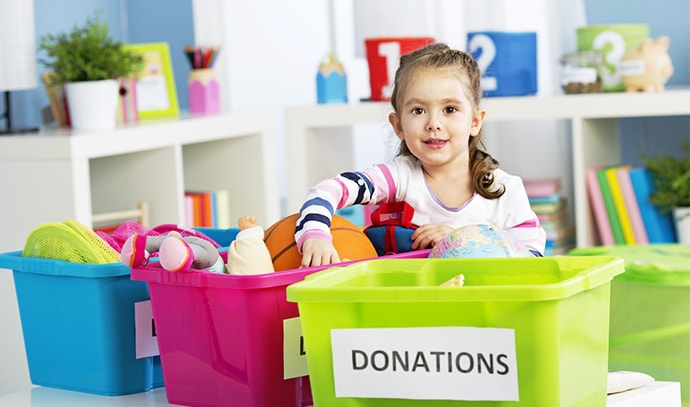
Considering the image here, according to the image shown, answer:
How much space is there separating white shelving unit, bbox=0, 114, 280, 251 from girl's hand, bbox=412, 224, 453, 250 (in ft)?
4.59

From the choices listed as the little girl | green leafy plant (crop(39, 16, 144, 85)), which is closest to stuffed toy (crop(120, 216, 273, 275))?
the little girl

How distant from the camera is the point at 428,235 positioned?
4.50ft

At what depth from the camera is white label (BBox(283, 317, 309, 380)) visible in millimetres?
1129

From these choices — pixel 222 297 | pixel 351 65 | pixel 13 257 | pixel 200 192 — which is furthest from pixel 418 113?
pixel 351 65

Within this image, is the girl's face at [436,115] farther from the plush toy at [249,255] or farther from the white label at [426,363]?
the white label at [426,363]

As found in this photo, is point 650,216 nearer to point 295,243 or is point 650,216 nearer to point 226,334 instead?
point 295,243

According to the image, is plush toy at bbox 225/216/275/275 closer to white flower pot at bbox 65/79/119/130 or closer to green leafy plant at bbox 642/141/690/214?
white flower pot at bbox 65/79/119/130

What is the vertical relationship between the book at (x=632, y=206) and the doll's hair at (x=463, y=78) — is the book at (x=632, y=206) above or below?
below

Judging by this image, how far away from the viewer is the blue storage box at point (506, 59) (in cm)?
308

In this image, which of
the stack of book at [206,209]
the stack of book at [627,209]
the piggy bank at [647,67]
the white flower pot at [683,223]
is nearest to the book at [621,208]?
the stack of book at [627,209]

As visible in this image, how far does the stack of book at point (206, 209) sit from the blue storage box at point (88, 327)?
1806 millimetres

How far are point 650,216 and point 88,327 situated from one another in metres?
2.08

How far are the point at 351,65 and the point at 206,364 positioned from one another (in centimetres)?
289

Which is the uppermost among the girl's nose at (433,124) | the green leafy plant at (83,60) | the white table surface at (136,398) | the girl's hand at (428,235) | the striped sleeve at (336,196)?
the green leafy plant at (83,60)
